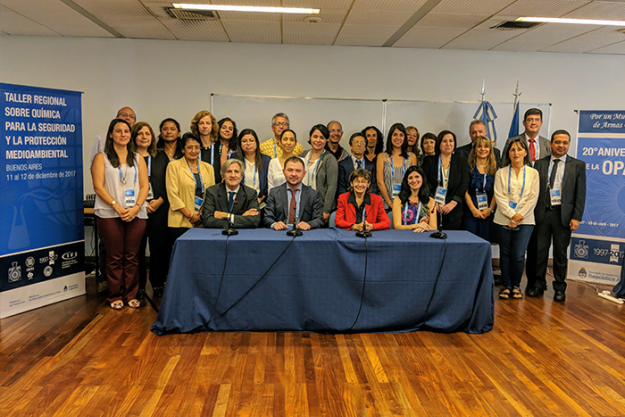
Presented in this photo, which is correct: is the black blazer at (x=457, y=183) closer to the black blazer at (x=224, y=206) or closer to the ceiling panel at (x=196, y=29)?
the black blazer at (x=224, y=206)

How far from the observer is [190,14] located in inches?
184

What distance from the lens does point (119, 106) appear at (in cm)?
582

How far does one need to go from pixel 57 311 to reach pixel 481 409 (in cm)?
348

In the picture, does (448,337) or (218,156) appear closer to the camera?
(448,337)

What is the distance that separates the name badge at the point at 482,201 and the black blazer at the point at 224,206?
2.34 m

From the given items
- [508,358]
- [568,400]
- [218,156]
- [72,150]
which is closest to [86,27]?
[72,150]

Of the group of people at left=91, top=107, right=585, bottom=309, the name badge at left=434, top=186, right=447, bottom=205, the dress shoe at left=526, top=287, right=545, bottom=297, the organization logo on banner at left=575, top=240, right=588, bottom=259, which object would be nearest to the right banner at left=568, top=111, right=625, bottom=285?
the organization logo on banner at left=575, top=240, right=588, bottom=259

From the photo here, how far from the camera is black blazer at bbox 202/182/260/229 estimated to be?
3.80 metres

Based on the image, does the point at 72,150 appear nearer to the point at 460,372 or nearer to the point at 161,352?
the point at 161,352

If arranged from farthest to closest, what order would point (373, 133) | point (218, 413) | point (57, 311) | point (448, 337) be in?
point (373, 133)
point (57, 311)
point (448, 337)
point (218, 413)

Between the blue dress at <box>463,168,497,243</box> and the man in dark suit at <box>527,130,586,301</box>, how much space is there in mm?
451

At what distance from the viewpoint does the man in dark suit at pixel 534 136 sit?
4.80 meters

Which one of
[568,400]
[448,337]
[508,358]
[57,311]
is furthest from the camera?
[57,311]

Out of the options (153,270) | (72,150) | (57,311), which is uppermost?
(72,150)
